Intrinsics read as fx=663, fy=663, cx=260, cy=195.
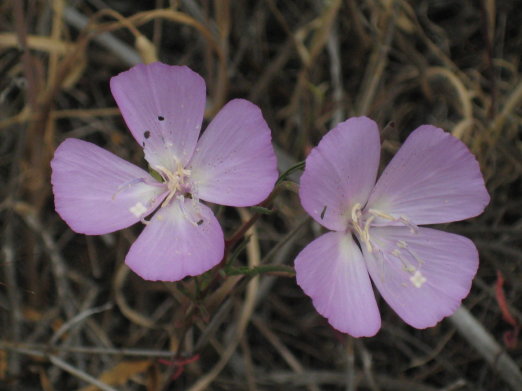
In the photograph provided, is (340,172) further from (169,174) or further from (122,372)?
(122,372)

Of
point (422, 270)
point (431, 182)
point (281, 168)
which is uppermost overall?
point (431, 182)

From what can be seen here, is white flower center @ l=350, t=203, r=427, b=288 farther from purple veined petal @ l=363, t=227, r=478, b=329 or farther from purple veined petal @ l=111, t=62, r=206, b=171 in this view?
purple veined petal @ l=111, t=62, r=206, b=171

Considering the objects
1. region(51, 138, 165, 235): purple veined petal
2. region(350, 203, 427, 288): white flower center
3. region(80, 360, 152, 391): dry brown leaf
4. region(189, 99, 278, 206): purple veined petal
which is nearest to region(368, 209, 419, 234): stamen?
region(350, 203, 427, 288): white flower center

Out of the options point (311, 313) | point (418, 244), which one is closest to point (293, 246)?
point (311, 313)

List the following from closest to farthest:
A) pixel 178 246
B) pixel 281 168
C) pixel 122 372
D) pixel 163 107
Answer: pixel 178 246, pixel 163 107, pixel 122 372, pixel 281 168

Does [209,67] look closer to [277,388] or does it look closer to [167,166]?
[167,166]

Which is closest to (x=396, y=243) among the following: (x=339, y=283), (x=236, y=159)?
(x=339, y=283)

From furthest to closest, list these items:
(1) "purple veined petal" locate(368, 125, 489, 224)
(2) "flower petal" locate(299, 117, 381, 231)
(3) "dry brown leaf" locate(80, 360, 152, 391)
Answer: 1. (3) "dry brown leaf" locate(80, 360, 152, 391)
2. (1) "purple veined petal" locate(368, 125, 489, 224)
3. (2) "flower petal" locate(299, 117, 381, 231)
